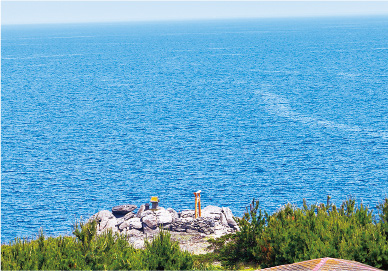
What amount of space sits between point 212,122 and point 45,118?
35.8 metres

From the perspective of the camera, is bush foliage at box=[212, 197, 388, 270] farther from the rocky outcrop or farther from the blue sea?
the blue sea

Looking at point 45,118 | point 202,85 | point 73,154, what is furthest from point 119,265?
point 202,85

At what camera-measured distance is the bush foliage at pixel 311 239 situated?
80.3 ft

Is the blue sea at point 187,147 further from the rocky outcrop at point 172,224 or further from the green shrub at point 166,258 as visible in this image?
the green shrub at point 166,258

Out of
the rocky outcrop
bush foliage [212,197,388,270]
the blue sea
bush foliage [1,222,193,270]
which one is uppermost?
bush foliage [1,222,193,270]

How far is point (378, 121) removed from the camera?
10119cm

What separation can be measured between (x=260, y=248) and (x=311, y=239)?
4.13 meters

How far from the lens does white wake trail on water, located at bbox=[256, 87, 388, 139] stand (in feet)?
308

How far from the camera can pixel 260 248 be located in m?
29.5

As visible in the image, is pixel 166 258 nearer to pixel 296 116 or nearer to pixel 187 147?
pixel 187 147

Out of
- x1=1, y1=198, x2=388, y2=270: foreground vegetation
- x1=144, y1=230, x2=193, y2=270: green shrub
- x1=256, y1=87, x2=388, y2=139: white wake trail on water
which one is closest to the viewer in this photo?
x1=1, y1=198, x2=388, y2=270: foreground vegetation

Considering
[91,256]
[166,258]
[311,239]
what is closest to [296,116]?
[311,239]

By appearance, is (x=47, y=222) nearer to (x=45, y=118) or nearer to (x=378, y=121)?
(x=45, y=118)

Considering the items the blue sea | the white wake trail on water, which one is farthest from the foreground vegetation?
the white wake trail on water
